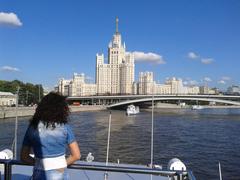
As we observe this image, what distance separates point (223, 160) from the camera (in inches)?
843

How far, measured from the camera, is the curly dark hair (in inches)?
123

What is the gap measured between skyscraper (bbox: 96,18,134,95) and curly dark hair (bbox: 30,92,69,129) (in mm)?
149011

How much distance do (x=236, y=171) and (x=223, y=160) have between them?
318 centimetres

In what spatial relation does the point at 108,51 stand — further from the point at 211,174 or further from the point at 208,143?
the point at 211,174

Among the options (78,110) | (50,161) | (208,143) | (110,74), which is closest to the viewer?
(50,161)

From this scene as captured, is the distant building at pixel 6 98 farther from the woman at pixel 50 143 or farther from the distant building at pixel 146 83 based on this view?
the distant building at pixel 146 83

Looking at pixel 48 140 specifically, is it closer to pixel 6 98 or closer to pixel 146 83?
pixel 6 98

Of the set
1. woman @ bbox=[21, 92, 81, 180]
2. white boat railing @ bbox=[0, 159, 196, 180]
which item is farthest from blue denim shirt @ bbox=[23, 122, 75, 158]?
white boat railing @ bbox=[0, 159, 196, 180]

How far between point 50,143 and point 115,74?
505ft

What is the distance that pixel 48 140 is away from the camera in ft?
10.1

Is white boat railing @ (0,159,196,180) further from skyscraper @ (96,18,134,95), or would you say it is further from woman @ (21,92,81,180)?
skyscraper @ (96,18,134,95)

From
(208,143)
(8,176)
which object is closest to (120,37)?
(208,143)

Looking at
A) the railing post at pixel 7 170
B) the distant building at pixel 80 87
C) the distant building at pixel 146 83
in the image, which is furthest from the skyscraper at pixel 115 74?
the railing post at pixel 7 170

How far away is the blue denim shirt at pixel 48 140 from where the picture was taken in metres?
3.07
